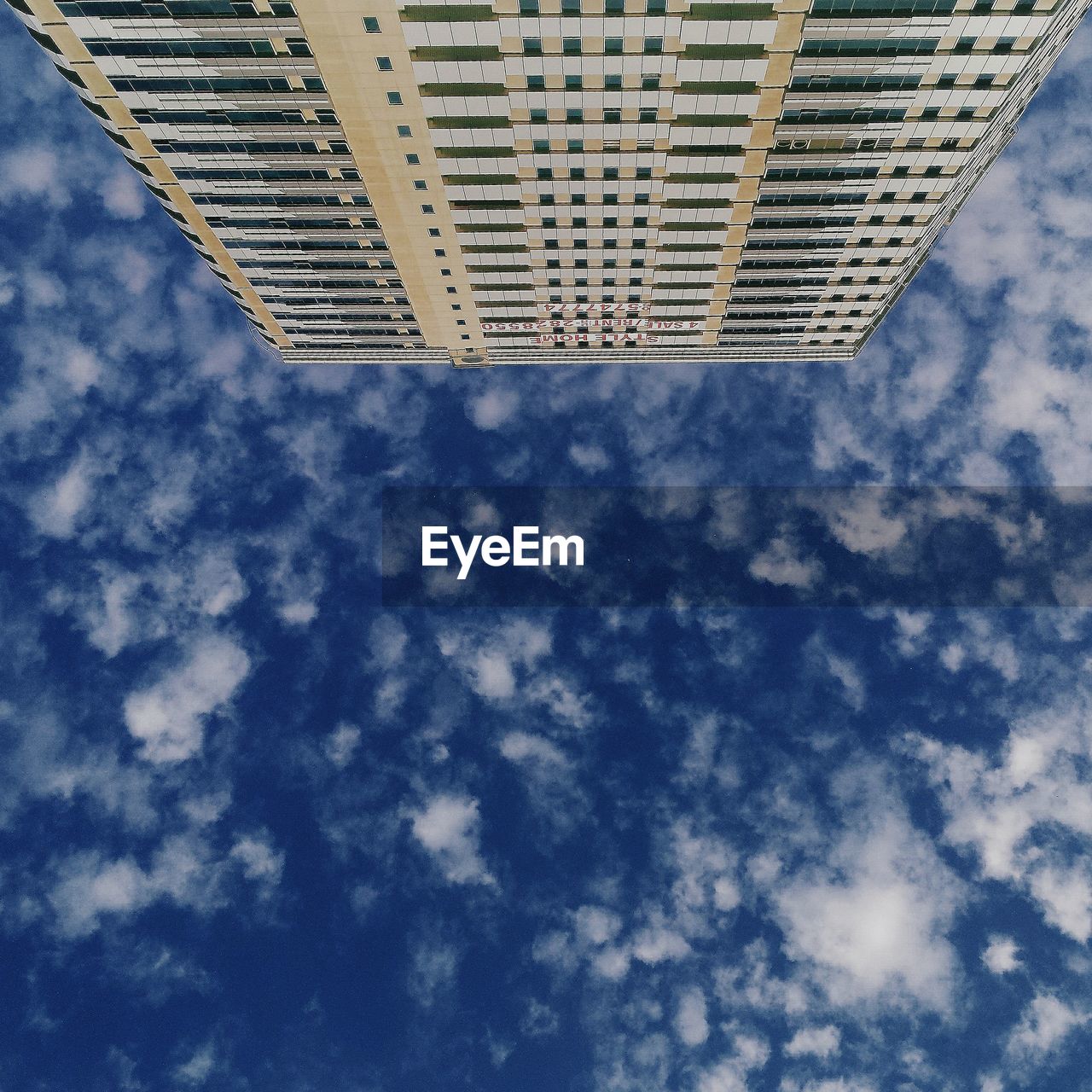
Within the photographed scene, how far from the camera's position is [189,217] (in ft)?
190

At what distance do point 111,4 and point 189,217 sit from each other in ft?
59.2

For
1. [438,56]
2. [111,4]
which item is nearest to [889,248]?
[438,56]

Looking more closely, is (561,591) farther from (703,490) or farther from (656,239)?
(656,239)

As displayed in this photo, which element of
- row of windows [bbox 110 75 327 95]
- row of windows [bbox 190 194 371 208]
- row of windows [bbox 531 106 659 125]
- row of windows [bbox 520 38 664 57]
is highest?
row of windows [bbox 520 38 664 57]

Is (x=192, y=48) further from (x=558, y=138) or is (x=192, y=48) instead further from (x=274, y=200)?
(x=558, y=138)

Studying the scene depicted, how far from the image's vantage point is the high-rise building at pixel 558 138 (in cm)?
4216

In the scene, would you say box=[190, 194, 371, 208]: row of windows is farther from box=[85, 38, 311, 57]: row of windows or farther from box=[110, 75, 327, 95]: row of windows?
box=[85, 38, 311, 57]: row of windows

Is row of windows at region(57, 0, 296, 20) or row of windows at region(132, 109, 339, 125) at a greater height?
row of windows at region(57, 0, 296, 20)

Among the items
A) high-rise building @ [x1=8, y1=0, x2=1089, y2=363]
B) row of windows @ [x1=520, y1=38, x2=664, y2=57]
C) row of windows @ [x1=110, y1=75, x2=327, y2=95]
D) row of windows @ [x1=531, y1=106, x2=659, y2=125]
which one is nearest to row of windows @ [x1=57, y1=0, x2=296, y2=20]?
high-rise building @ [x1=8, y1=0, x2=1089, y2=363]

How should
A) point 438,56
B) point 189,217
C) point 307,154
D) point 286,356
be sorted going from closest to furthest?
point 438,56, point 307,154, point 189,217, point 286,356

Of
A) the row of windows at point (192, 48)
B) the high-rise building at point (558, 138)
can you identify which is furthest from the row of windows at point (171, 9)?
the row of windows at point (192, 48)

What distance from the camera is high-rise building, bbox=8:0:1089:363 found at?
138 ft

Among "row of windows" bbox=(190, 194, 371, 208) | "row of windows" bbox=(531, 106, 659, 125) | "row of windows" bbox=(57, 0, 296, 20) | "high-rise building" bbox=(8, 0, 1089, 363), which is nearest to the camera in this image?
"row of windows" bbox=(57, 0, 296, 20)

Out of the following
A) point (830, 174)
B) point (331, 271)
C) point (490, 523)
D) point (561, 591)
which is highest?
point (830, 174)
